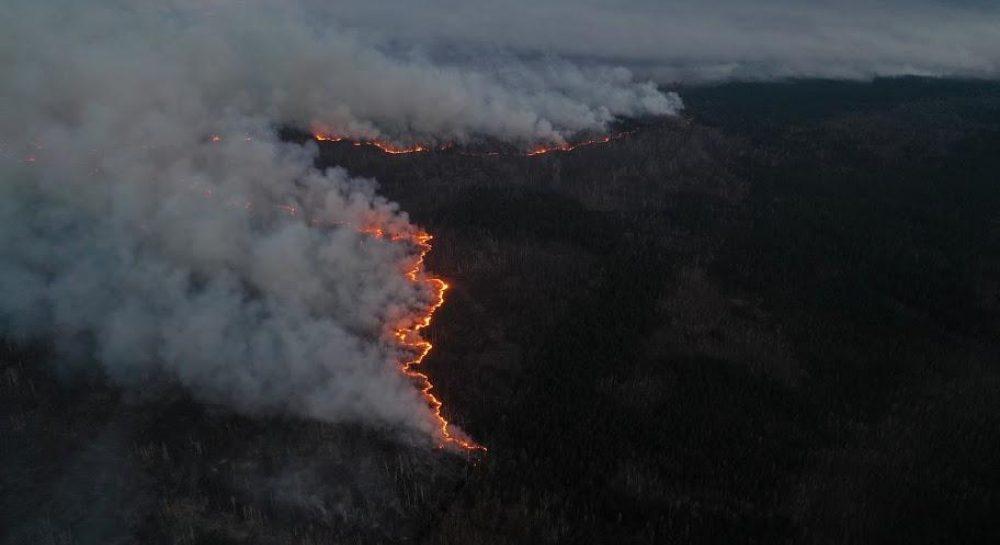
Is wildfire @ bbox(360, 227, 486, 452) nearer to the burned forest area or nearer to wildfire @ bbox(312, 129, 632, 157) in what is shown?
the burned forest area

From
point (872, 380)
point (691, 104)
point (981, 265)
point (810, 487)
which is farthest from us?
point (691, 104)

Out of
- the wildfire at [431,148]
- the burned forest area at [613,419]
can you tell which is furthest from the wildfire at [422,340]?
the wildfire at [431,148]

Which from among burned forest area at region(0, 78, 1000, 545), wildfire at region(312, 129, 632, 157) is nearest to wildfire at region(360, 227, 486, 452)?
burned forest area at region(0, 78, 1000, 545)

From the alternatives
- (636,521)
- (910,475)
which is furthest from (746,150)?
(636,521)

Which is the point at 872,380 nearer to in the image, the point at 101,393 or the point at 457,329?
the point at 457,329

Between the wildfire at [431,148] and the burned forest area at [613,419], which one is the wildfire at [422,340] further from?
the wildfire at [431,148]

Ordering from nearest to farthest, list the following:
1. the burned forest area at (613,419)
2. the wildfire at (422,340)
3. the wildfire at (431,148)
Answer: the burned forest area at (613,419)
the wildfire at (422,340)
the wildfire at (431,148)

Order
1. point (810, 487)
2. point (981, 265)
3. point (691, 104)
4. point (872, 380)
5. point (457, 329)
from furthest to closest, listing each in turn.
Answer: point (691, 104) → point (981, 265) → point (457, 329) → point (872, 380) → point (810, 487)
